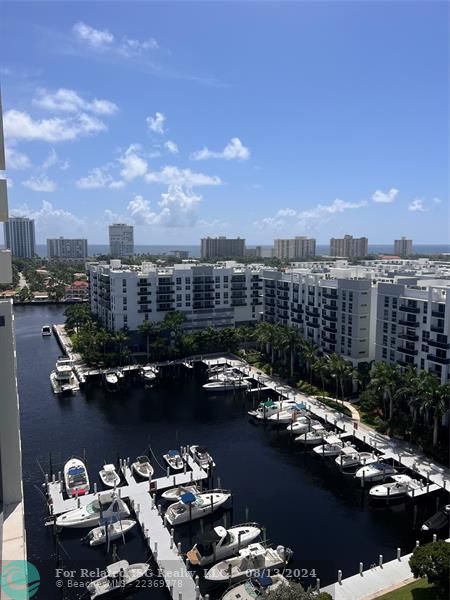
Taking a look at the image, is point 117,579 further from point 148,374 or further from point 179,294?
point 179,294

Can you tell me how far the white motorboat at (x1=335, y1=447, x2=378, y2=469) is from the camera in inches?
1666

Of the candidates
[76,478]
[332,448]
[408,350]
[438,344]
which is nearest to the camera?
[76,478]

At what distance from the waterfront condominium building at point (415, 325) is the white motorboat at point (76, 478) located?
118 ft

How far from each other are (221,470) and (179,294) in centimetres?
4597

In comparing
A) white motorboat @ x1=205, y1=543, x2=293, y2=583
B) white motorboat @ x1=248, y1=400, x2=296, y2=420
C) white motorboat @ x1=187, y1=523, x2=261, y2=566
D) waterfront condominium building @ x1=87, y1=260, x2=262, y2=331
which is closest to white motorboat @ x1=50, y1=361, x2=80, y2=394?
waterfront condominium building @ x1=87, y1=260, x2=262, y2=331

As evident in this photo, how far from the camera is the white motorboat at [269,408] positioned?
2125 inches

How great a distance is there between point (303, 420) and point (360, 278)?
2448cm

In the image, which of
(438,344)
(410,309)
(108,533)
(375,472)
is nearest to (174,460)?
(108,533)

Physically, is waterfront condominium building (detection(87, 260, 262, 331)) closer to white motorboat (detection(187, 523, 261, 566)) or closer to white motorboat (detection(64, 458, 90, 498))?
white motorboat (detection(64, 458, 90, 498))

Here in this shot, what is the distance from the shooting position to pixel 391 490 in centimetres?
3772

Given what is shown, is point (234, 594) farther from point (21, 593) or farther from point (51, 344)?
point (51, 344)

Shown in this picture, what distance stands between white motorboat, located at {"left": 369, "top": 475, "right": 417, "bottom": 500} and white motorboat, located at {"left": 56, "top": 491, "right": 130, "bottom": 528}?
19.2 m

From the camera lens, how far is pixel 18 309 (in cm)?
13762

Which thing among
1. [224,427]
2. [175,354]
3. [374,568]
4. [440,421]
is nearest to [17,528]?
[374,568]
